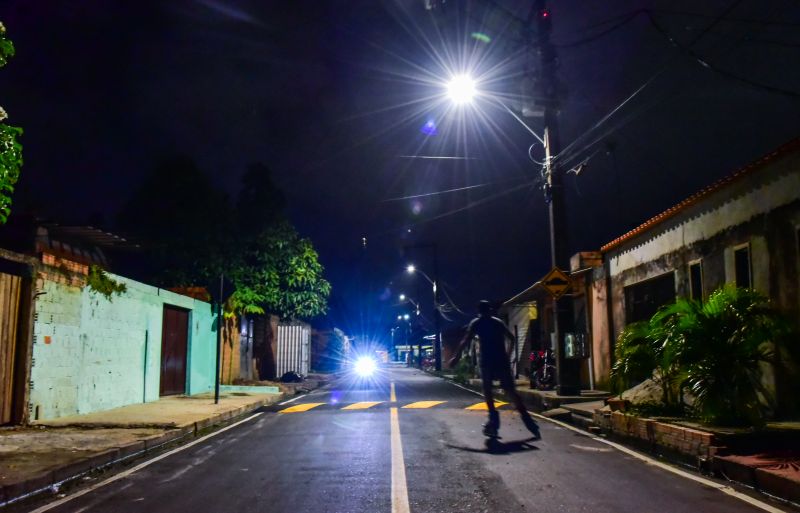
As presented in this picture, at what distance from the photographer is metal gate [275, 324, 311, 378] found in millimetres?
33125

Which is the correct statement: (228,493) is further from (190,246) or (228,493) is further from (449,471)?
(190,246)

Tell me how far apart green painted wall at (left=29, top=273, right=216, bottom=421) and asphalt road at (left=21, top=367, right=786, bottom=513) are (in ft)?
12.7

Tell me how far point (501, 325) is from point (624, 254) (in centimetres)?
1006

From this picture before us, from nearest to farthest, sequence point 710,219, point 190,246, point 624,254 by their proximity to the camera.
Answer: point 710,219 < point 624,254 < point 190,246

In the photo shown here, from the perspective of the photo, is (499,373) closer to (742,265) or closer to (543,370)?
(742,265)

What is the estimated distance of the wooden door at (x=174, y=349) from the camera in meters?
18.9

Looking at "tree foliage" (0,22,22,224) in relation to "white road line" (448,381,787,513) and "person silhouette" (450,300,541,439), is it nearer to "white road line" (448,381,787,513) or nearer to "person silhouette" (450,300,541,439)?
"person silhouette" (450,300,541,439)

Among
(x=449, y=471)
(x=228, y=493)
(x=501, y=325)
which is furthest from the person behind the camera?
(x=501, y=325)

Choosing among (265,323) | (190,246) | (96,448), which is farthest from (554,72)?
(265,323)

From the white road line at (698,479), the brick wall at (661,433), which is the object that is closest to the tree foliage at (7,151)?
the white road line at (698,479)

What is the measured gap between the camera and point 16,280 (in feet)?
37.8

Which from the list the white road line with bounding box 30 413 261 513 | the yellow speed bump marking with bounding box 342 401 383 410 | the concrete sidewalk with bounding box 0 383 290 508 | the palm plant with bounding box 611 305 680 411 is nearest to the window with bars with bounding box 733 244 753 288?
the palm plant with bounding box 611 305 680 411

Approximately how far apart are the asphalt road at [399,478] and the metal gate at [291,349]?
22.3 metres

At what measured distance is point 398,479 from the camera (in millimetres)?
6949
